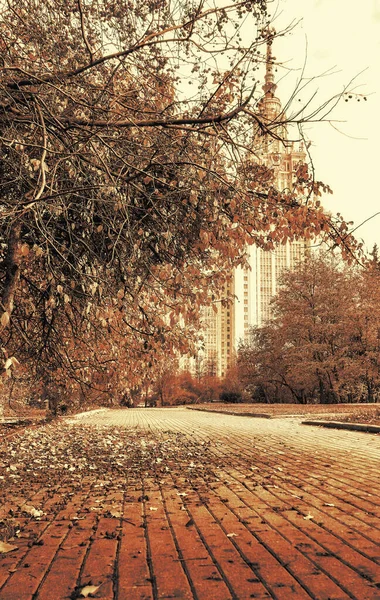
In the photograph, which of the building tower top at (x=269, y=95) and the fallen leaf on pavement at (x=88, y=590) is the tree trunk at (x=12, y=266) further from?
the fallen leaf on pavement at (x=88, y=590)

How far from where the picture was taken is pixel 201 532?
13.6 feet

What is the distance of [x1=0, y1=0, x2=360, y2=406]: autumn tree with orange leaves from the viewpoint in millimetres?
5285

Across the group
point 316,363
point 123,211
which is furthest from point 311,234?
point 316,363

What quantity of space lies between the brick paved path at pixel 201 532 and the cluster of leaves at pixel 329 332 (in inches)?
1104

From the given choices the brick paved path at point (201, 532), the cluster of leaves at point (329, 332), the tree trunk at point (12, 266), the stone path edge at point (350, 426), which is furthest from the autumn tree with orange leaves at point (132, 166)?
the cluster of leaves at point (329, 332)

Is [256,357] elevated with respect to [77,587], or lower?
elevated

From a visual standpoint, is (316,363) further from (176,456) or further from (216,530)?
(216,530)

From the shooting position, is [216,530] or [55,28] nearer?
[216,530]

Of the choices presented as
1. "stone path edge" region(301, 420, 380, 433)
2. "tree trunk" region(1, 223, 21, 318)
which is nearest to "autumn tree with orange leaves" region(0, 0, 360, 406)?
"tree trunk" region(1, 223, 21, 318)

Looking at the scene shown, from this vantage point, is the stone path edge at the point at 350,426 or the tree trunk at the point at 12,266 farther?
the stone path edge at the point at 350,426

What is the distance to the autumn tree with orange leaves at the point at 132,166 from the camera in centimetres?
529

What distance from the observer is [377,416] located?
16.2m

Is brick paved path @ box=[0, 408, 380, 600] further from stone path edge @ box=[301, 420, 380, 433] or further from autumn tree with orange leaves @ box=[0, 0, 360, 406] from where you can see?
stone path edge @ box=[301, 420, 380, 433]

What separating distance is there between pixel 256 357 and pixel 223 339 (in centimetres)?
10067
